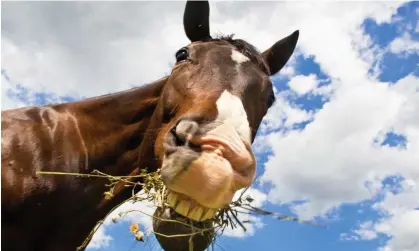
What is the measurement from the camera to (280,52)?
24.2 ft

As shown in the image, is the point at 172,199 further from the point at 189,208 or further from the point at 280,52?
the point at 280,52

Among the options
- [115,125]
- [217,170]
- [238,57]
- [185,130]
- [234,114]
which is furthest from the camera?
[115,125]

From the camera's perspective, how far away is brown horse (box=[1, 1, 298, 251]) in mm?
4117

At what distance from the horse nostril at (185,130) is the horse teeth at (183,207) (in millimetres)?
528

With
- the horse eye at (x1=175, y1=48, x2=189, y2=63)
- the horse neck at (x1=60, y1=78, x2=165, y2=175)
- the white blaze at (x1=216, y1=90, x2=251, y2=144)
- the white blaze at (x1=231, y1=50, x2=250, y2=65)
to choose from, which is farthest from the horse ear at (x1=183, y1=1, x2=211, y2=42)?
the white blaze at (x1=216, y1=90, x2=251, y2=144)

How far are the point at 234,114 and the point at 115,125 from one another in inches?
92.0

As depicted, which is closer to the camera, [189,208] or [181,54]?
[189,208]

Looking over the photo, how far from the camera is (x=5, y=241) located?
5.17 m

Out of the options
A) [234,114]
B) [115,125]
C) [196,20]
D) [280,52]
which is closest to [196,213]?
[234,114]

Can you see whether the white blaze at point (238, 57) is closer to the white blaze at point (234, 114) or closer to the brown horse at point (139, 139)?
the brown horse at point (139, 139)

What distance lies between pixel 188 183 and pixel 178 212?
460 millimetres

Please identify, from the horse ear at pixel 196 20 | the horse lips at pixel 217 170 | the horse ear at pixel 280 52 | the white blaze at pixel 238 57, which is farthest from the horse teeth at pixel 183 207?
the horse ear at pixel 280 52

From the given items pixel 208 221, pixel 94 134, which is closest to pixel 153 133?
pixel 94 134

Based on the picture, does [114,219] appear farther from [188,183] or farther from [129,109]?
[129,109]
